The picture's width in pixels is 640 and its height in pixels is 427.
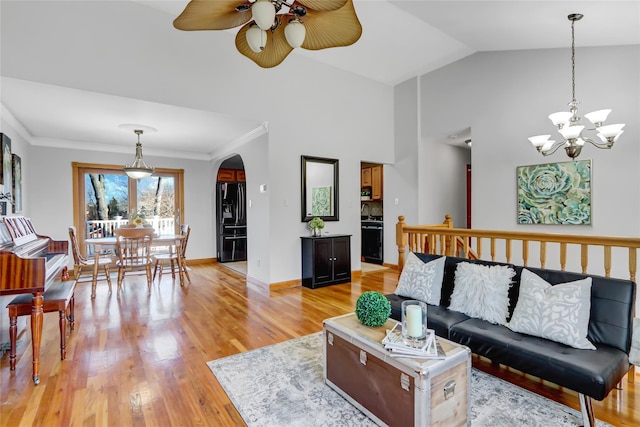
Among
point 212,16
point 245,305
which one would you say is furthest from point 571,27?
point 245,305

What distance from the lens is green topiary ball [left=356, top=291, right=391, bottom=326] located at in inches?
76.5

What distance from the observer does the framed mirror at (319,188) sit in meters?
5.05

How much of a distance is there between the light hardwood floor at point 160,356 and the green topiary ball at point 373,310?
915 millimetres

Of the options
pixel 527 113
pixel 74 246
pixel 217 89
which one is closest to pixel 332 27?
pixel 217 89

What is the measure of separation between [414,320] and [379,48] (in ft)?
14.0

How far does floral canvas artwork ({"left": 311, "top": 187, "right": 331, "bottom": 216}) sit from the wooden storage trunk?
3.26 m

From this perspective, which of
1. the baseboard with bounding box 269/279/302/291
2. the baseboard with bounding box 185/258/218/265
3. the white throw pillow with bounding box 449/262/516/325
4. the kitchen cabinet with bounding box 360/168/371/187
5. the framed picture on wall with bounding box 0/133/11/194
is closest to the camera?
the white throw pillow with bounding box 449/262/516/325

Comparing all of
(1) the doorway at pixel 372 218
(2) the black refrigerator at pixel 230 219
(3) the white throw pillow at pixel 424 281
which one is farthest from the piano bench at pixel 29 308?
(1) the doorway at pixel 372 218

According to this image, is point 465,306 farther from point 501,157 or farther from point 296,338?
point 501,157

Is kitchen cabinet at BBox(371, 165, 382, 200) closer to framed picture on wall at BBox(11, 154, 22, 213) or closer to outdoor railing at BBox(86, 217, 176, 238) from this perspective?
outdoor railing at BBox(86, 217, 176, 238)

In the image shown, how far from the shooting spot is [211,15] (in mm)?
1897

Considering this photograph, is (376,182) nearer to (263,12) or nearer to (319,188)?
(319,188)

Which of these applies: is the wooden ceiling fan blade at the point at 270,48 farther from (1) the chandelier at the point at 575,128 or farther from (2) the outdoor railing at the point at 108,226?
(2) the outdoor railing at the point at 108,226

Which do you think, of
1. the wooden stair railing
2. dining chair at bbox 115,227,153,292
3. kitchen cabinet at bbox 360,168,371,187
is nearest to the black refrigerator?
dining chair at bbox 115,227,153,292
